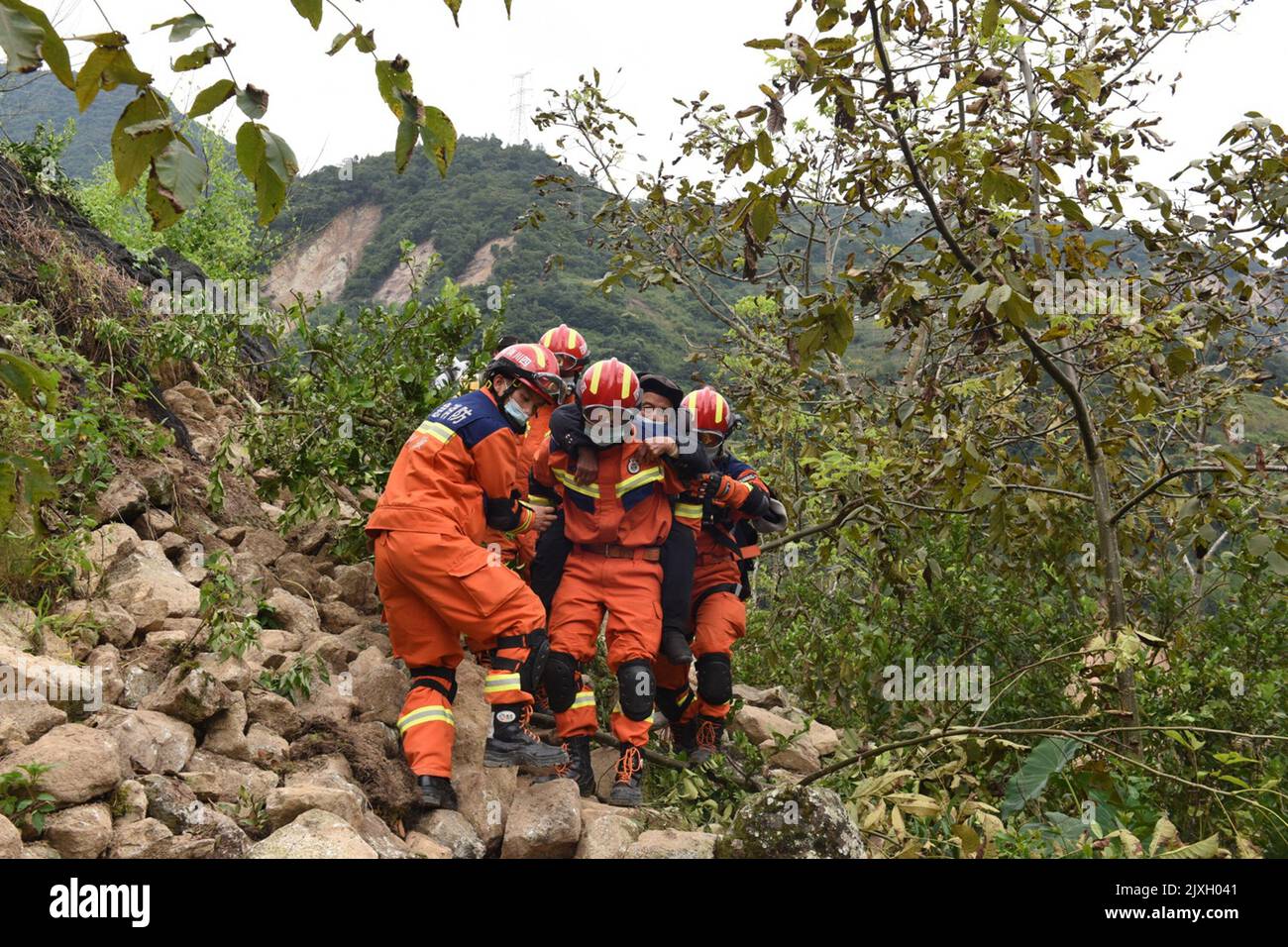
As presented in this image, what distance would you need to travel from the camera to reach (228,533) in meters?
5.84

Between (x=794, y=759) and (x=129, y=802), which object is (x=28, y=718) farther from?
(x=794, y=759)

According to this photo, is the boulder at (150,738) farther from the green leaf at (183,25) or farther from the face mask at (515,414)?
the green leaf at (183,25)

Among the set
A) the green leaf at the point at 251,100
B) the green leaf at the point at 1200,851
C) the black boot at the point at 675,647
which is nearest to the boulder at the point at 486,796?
the black boot at the point at 675,647

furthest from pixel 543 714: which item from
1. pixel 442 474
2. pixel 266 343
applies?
pixel 266 343

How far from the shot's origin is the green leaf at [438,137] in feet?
4.38

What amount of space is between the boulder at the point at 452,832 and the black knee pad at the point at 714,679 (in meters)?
1.61

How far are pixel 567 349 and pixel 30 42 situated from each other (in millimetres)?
4563

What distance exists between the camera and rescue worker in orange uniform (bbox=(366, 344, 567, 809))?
4266 millimetres

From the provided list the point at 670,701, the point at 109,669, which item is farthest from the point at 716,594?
the point at 109,669

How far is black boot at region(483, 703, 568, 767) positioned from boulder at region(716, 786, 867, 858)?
148 centimetres

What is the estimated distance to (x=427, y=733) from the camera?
4203mm

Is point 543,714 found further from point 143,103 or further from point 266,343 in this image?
point 266,343
